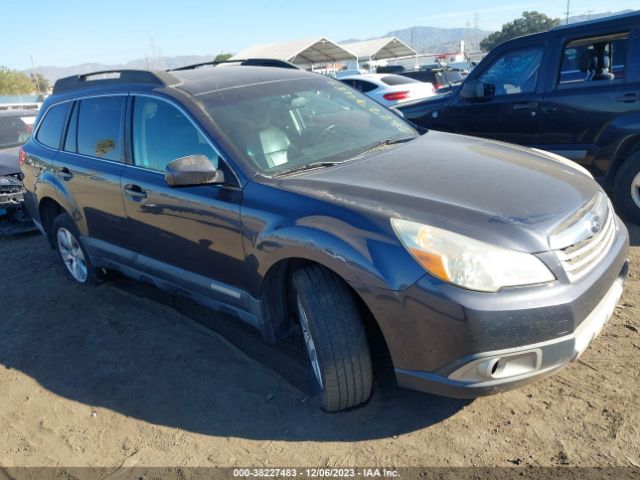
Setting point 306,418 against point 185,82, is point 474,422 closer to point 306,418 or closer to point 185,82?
point 306,418

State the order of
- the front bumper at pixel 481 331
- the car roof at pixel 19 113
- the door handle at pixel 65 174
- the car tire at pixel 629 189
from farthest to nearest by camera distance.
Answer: the car roof at pixel 19 113
the car tire at pixel 629 189
the door handle at pixel 65 174
the front bumper at pixel 481 331

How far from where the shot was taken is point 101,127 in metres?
4.13

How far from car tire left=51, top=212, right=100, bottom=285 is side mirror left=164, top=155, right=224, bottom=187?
2.03 meters

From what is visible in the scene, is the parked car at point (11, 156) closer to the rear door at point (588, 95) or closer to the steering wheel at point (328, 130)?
the steering wheel at point (328, 130)

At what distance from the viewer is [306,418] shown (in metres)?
2.88

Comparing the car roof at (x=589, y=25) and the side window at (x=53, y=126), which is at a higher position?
the car roof at (x=589, y=25)

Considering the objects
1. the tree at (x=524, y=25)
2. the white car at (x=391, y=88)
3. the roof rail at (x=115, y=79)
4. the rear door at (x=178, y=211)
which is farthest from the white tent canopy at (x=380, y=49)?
the rear door at (x=178, y=211)

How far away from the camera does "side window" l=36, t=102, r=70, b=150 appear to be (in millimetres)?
4684

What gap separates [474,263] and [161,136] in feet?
7.47

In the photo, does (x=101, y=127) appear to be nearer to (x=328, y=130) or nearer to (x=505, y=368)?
(x=328, y=130)

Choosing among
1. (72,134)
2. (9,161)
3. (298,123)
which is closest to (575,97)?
(298,123)

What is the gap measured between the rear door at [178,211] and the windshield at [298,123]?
0.21 m

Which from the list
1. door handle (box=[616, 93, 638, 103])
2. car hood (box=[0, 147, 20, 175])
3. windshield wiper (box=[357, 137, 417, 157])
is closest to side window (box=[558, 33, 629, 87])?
door handle (box=[616, 93, 638, 103])

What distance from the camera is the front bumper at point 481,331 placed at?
2230mm
